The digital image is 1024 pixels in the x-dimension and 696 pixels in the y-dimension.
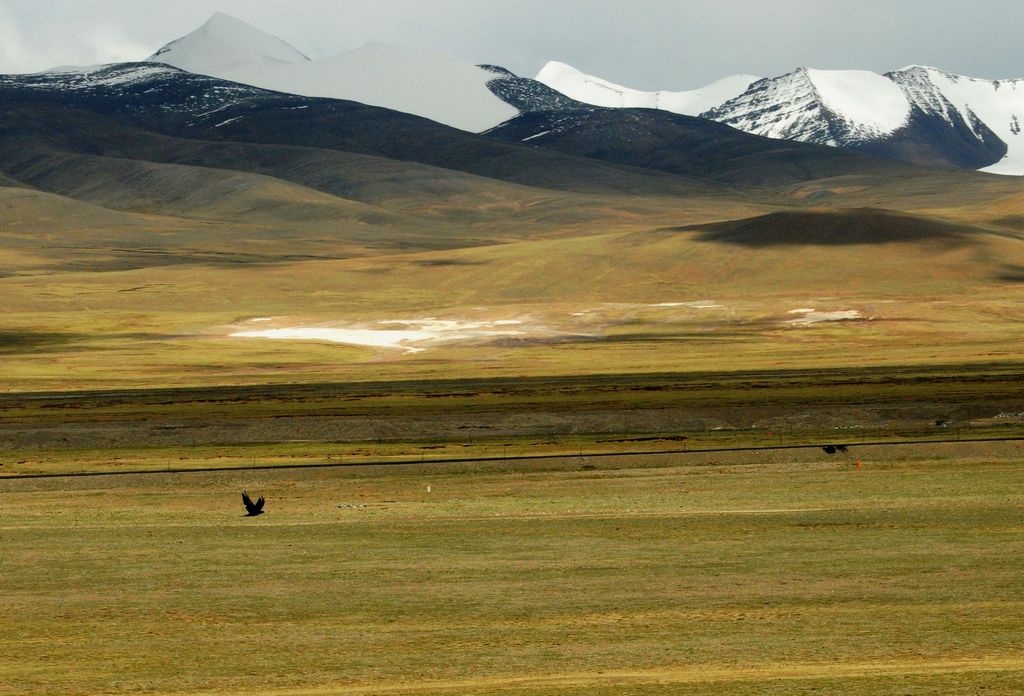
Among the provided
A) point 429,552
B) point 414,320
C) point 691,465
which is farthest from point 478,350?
point 429,552

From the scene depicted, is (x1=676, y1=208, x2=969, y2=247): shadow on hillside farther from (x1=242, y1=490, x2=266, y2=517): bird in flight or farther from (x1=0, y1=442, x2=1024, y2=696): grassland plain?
(x1=242, y1=490, x2=266, y2=517): bird in flight

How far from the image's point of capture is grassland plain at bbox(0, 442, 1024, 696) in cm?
1741

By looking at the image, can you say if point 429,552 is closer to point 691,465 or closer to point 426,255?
point 691,465

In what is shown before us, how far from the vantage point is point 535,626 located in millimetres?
19969

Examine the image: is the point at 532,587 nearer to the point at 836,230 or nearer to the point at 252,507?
the point at 252,507

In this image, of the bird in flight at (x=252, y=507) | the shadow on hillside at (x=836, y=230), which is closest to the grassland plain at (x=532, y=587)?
the bird in flight at (x=252, y=507)

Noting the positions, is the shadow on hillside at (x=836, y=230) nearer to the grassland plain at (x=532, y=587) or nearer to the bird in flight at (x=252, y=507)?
the grassland plain at (x=532, y=587)

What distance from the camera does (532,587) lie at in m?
22.8

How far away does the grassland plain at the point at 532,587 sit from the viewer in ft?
57.1

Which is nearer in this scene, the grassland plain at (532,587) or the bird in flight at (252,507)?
the grassland plain at (532,587)

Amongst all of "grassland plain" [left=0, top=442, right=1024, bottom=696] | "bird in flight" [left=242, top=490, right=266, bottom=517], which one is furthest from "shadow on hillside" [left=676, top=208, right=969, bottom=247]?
"bird in flight" [left=242, top=490, right=266, bottom=517]

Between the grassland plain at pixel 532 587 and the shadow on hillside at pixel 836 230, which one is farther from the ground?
the shadow on hillside at pixel 836 230

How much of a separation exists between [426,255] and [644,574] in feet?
515

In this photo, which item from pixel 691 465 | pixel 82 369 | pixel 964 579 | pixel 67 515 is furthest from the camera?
pixel 82 369
